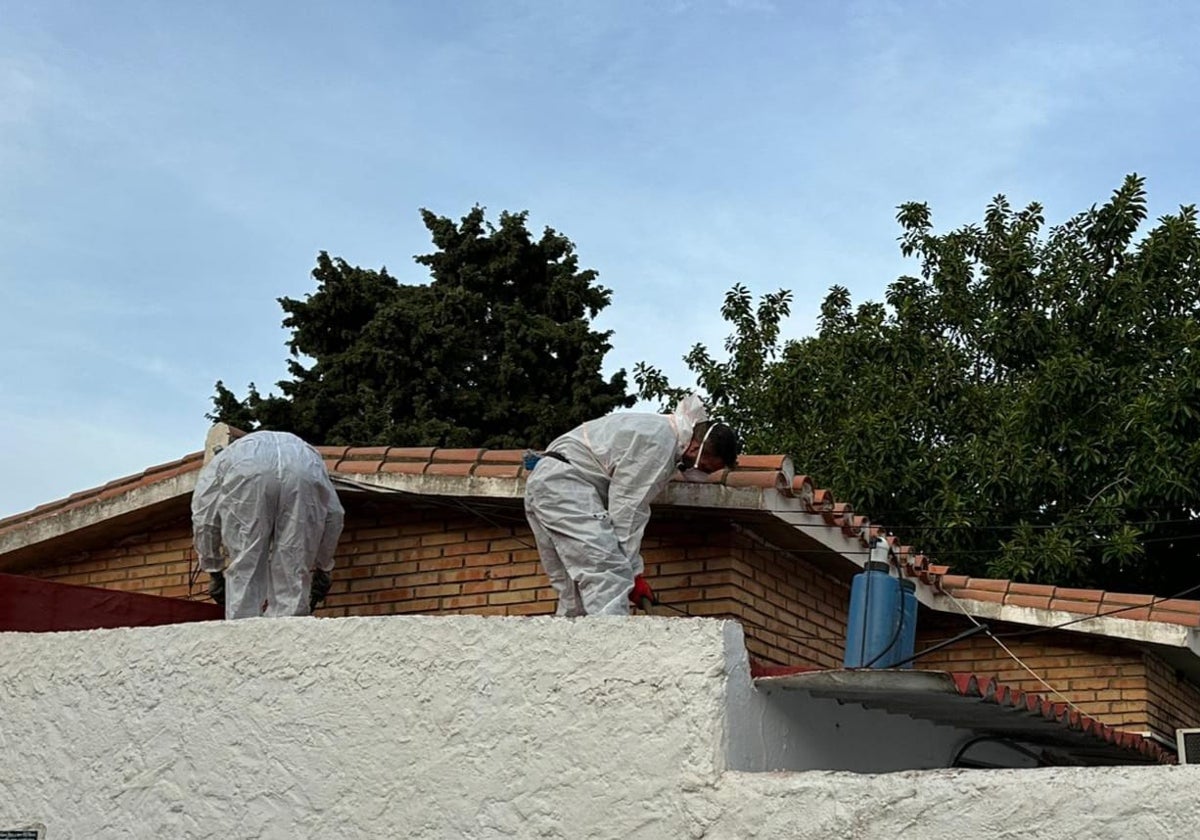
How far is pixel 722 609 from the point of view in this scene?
7.98 m

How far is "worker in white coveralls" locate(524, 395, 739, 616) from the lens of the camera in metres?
6.77

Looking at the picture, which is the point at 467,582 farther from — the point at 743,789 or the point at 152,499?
the point at 743,789

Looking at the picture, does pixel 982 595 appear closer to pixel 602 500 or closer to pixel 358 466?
pixel 602 500

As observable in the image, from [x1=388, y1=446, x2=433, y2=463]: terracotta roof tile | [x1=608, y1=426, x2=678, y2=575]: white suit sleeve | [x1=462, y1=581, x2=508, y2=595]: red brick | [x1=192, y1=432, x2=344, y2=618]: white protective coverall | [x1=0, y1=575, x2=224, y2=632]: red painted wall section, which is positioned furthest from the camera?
[x1=388, y1=446, x2=433, y2=463]: terracotta roof tile

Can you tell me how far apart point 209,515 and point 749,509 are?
2.88 m

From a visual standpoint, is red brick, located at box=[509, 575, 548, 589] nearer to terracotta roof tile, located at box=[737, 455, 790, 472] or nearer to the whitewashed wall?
terracotta roof tile, located at box=[737, 455, 790, 472]

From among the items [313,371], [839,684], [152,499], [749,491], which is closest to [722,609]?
[749,491]

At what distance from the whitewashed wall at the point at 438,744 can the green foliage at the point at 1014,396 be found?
1226 centimetres

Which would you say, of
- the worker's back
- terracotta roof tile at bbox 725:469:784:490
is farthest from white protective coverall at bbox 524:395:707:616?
terracotta roof tile at bbox 725:469:784:490

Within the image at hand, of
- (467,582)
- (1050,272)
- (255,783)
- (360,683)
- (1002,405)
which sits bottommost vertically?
(255,783)

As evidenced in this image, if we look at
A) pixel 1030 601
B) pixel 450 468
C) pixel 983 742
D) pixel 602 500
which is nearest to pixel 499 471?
pixel 450 468

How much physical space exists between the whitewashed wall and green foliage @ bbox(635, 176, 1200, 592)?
12262 millimetres

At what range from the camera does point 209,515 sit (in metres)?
7.91

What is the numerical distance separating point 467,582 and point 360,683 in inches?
140
